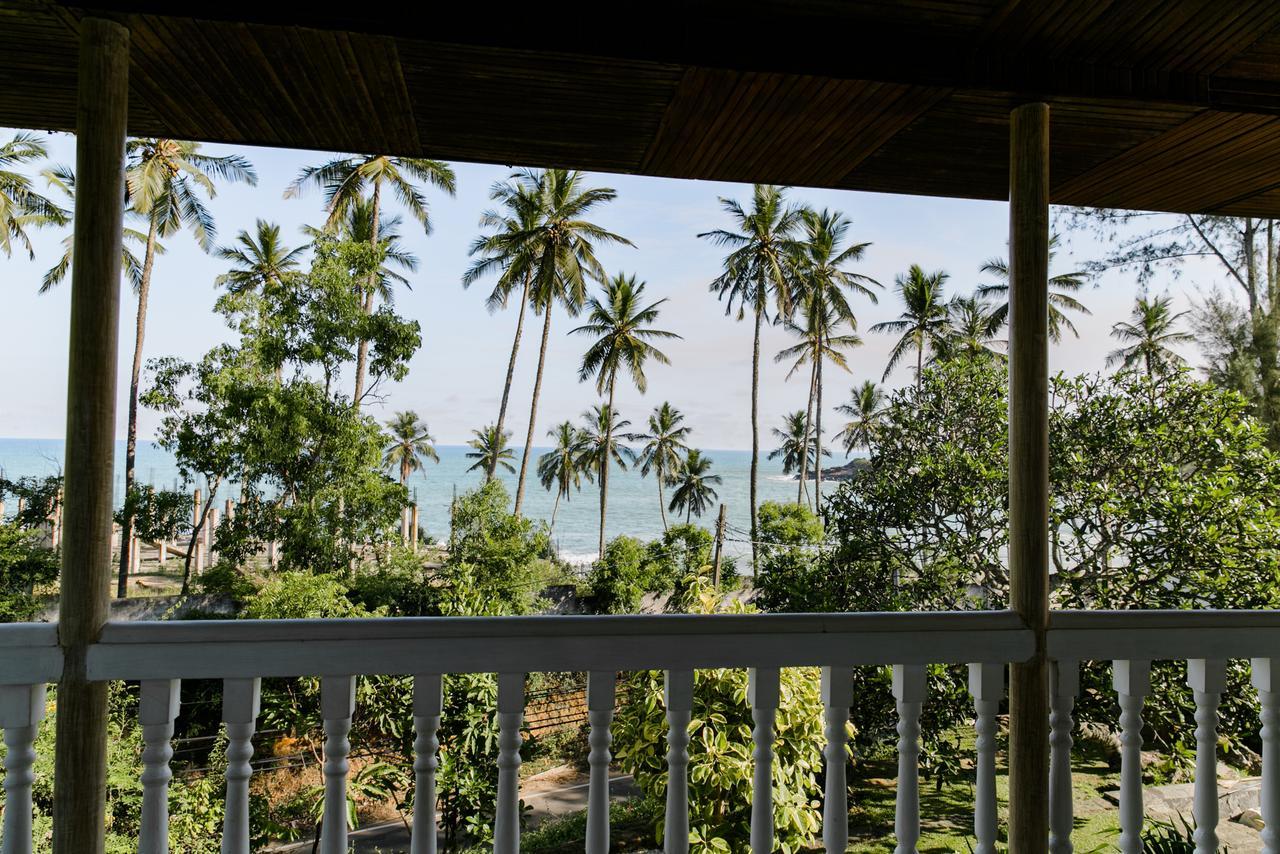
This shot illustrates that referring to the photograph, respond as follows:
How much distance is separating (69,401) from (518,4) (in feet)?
2.86

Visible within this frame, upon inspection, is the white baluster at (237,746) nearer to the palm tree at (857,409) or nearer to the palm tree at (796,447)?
the palm tree at (857,409)

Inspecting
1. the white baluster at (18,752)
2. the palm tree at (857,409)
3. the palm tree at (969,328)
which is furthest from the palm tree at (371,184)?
the white baluster at (18,752)

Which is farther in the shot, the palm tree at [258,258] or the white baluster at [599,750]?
the palm tree at [258,258]

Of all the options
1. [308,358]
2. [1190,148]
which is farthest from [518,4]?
[308,358]

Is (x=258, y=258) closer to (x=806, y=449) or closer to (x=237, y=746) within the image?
(x=806, y=449)

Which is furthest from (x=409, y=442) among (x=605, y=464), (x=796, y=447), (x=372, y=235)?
(x=796, y=447)

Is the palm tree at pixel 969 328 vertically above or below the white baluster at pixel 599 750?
above


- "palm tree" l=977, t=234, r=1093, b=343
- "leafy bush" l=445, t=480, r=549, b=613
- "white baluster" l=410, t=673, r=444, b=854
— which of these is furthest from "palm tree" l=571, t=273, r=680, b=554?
"white baluster" l=410, t=673, r=444, b=854

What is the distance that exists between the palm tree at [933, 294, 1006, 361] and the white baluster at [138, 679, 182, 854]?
67.1 feet

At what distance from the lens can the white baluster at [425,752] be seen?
118 centimetres

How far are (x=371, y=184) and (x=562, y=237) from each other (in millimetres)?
4274

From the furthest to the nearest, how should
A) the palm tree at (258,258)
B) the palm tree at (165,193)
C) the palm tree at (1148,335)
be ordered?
the palm tree at (258,258)
the palm tree at (1148,335)
the palm tree at (165,193)

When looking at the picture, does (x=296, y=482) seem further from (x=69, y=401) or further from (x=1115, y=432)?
(x=69, y=401)

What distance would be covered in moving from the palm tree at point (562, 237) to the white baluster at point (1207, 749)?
17213 mm
